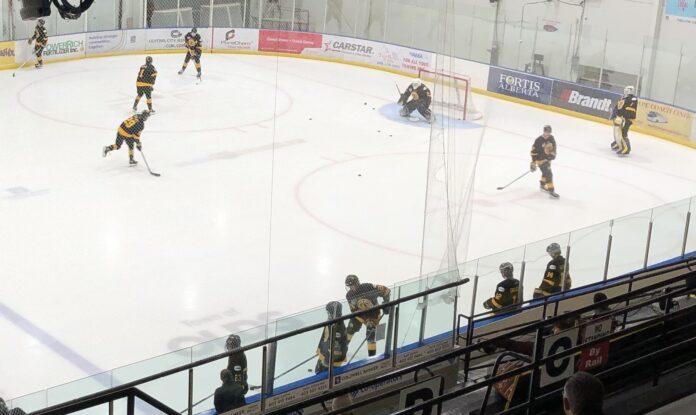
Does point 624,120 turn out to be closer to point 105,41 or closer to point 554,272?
point 554,272

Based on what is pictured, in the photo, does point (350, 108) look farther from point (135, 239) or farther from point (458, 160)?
point (458, 160)

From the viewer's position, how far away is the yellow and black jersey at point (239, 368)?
5.90 meters

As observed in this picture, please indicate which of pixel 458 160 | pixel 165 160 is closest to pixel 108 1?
pixel 165 160

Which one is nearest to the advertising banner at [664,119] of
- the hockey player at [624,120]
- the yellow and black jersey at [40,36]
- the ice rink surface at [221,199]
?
the ice rink surface at [221,199]

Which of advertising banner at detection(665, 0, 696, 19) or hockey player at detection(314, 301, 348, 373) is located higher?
advertising banner at detection(665, 0, 696, 19)

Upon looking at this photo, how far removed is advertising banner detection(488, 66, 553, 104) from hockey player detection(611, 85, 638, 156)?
125 inches

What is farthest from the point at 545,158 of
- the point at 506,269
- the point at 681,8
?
the point at 681,8

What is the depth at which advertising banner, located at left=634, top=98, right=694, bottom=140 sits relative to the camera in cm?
1688

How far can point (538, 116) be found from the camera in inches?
717

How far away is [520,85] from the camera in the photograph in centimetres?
1922

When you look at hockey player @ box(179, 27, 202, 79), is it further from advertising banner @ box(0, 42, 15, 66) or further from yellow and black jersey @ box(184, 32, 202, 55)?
advertising banner @ box(0, 42, 15, 66)

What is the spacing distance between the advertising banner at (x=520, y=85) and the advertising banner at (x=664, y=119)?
1.74 meters

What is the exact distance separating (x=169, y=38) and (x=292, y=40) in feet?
8.02

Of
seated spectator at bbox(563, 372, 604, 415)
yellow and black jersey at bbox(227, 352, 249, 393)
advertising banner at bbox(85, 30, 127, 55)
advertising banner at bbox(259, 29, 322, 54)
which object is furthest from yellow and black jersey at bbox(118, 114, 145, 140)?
seated spectator at bbox(563, 372, 604, 415)
